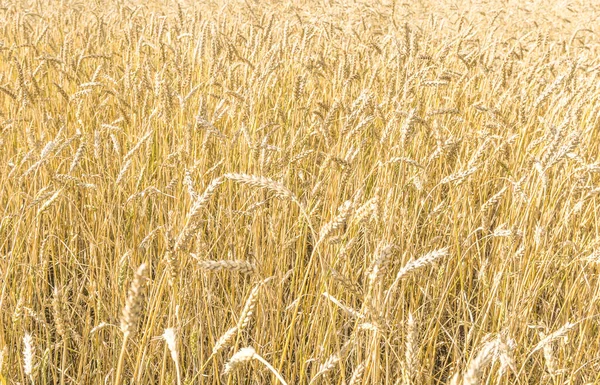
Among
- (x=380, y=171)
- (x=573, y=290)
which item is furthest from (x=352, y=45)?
(x=573, y=290)

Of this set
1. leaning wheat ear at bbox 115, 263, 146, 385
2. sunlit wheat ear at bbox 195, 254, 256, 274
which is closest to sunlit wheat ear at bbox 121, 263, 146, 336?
leaning wheat ear at bbox 115, 263, 146, 385

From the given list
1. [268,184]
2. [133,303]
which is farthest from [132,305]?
[268,184]

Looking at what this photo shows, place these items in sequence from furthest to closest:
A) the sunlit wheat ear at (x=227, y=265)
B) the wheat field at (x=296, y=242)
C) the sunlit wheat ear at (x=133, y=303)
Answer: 1. the wheat field at (x=296, y=242)
2. the sunlit wheat ear at (x=227, y=265)
3. the sunlit wheat ear at (x=133, y=303)

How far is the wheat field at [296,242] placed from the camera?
112 cm

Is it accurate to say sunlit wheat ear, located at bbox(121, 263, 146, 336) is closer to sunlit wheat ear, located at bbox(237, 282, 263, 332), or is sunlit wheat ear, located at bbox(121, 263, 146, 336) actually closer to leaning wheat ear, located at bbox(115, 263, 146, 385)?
leaning wheat ear, located at bbox(115, 263, 146, 385)

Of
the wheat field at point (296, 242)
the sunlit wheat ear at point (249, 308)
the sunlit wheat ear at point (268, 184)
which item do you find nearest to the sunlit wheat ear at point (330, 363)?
the wheat field at point (296, 242)

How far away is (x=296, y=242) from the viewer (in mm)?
1980

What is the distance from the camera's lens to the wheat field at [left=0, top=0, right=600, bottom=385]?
112 cm

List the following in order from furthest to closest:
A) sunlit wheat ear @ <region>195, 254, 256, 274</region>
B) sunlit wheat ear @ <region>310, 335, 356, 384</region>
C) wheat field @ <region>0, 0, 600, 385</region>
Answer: wheat field @ <region>0, 0, 600, 385</region>
sunlit wheat ear @ <region>310, 335, 356, 384</region>
sunlit wheat ear @ <region>195, 254, 256, 274</region>

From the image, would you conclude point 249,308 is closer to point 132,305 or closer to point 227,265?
point 227,265

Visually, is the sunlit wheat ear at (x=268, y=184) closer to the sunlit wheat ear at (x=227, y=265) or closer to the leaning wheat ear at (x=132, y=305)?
the sunlit wheat ear at (x=227, y=265)

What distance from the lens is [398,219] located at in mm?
1704

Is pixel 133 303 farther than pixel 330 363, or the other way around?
pixel 330 363

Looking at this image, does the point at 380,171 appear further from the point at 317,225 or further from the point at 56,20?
the point at 56,20
